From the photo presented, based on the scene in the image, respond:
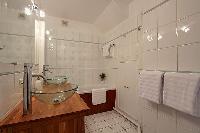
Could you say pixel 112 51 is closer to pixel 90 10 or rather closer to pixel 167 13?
pixel 90 10

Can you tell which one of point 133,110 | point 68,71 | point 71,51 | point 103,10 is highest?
point 103,10

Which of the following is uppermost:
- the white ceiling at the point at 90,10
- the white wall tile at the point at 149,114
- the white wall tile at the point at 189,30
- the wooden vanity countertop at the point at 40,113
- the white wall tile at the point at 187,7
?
the white ceiling at the point at 90,10

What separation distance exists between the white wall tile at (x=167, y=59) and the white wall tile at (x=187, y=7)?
446 mm

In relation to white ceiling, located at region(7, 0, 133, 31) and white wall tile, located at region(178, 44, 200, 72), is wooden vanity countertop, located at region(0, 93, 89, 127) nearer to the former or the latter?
white wall tile, located at region(178, 44, 200, 72)

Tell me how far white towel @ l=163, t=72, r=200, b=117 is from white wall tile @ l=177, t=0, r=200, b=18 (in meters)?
0.73

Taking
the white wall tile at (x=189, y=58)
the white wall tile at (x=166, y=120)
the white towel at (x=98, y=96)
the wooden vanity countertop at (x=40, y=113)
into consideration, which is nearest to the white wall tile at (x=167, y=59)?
the white wall tile at (x=189, y=58)

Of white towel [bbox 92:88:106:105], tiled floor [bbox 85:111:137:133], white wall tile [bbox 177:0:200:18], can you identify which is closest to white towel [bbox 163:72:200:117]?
white wall tile [bbox 177:0:200:18]

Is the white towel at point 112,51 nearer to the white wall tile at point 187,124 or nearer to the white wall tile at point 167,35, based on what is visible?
the white wall tile at point 167,35

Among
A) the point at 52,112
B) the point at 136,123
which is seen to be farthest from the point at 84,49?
the point at 52,112

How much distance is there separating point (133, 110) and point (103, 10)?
2548mm

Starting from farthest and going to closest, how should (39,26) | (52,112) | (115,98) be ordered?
(115,98) < (39,26) < (52,112)

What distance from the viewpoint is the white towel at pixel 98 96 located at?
3055mm

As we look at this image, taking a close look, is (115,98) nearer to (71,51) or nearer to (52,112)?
(71,51)

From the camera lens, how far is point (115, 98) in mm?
3418
